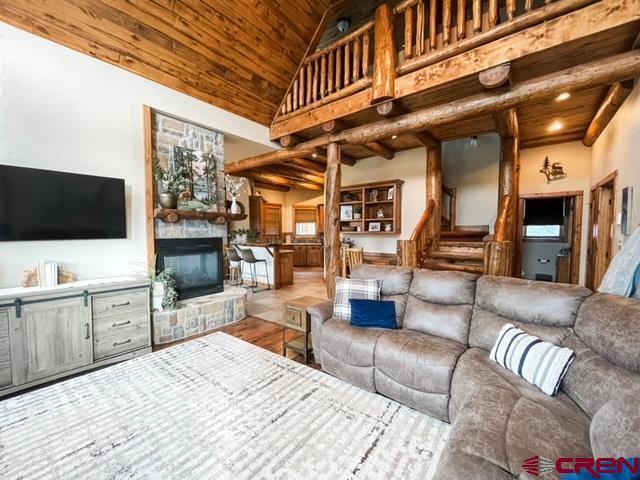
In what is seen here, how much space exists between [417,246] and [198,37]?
160 inches

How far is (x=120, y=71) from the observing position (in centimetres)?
316

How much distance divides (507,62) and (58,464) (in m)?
4.51

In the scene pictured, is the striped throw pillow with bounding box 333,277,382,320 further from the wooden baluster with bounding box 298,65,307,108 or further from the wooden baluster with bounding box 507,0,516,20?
the wooden baluster with bounding box 298,65,307,108

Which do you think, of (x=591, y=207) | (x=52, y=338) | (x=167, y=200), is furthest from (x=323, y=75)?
(x=591, y=207)

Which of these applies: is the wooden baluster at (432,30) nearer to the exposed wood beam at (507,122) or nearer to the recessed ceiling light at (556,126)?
the exposed wood beam at (507,122)

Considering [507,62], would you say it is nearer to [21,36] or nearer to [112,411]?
[112,411]

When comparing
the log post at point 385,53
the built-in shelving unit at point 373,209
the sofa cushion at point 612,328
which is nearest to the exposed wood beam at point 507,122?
the log post at point 385,53

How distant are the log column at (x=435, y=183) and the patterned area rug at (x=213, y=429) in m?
3.41

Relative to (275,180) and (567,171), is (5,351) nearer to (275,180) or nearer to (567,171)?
(275,180)

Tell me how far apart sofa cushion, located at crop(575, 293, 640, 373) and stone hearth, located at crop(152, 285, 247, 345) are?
3749mm

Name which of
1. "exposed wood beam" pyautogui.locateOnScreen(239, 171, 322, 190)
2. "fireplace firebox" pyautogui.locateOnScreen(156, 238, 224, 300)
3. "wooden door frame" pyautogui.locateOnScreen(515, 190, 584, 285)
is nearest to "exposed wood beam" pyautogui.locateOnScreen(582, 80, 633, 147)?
"wooden door frame" pyautogui.locateOnScreen(515, 190, 584, 285)

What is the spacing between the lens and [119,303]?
280 centimetres

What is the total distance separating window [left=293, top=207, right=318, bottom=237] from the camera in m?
9.80

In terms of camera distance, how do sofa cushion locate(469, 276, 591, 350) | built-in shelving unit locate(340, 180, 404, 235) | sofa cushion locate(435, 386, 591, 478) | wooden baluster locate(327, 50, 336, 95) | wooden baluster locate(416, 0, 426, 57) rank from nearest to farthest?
1. sofa cushion locate(435, 386, 591, 478)
2. sofa cushion locate(469, 276, 591, 350)
3. wooden baluster locate(416, 0, 426, 57)
4. wooden baluster locate(327, 50, 336, 95)
5. built-in shelving unit locate(340, 180, 404, 235)
